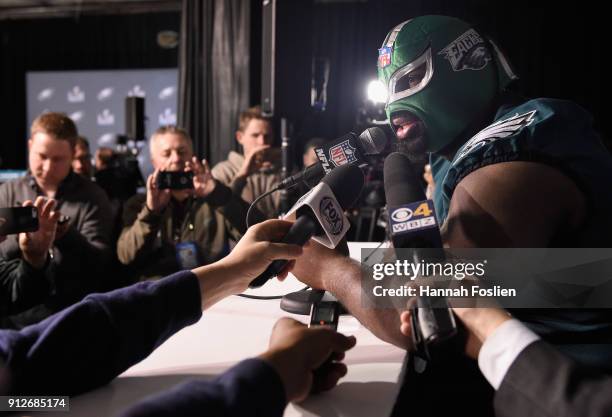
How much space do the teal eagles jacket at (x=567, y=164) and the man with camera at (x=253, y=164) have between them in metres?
1.61

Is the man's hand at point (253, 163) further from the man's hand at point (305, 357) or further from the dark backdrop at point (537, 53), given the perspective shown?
the man's hand at point (305, 357)

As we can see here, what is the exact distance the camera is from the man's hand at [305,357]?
531mm

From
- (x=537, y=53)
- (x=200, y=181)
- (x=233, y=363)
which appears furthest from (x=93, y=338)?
(x=537, y=53)

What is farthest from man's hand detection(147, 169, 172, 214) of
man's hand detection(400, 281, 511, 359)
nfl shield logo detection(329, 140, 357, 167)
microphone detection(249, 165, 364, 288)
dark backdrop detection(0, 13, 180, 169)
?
dark backdrop detection(0, 13, 180, 169)

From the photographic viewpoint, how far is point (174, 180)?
77.1 inches

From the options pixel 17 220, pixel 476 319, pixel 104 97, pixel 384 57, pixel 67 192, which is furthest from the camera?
pixel 104 97

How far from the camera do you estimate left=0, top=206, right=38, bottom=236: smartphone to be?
106 centimetres

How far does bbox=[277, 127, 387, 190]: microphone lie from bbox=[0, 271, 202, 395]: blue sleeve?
35cm

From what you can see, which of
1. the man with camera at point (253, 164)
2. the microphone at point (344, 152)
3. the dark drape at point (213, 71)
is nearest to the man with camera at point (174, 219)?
the man with camera at point (253, 164)

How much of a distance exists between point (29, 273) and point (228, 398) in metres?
A: 1.12

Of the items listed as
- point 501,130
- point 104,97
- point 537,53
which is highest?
point 537,53

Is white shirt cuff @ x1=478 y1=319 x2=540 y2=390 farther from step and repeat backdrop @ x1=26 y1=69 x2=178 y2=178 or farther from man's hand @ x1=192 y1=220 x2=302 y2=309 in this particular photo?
step and repeat backdrop @ x1=26 y1=69 x2=178 y2=178

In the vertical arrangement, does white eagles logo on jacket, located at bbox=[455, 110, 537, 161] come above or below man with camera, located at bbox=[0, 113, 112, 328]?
above

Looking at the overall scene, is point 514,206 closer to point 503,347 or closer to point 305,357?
point 503,347
